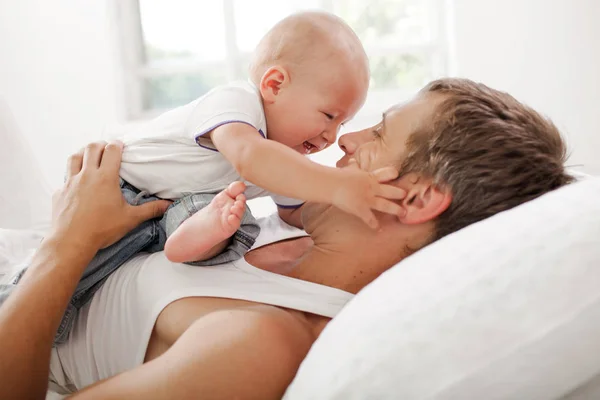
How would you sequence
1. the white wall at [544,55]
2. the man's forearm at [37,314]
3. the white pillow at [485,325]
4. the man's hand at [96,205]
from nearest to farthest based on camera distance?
the white pillow at [485,325] → the man's forearm at [37,314] → the man's hand at [96,205] → the white wall at [544,55]

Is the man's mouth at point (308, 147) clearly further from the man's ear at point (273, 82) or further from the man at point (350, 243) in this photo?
the man at point (350, 243)

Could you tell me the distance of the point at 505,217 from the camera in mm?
858

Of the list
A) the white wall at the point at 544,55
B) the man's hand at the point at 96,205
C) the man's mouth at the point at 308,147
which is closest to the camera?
the man's hand at the point at 96,205

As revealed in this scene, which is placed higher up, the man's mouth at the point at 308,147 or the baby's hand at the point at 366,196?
the baby's hand at the point at 366,196

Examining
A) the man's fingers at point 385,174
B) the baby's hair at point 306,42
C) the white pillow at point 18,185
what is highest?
the baby's hair at point 306,42

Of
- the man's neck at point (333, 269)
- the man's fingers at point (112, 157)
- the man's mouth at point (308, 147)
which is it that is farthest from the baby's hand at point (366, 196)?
the man's fingers at point (112, 157)

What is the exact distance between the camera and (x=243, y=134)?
46.7 inches

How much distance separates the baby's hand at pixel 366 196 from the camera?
1030 millimetres

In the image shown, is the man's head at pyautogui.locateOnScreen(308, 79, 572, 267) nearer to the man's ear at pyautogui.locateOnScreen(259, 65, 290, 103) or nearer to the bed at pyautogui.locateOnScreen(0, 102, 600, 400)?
the bed at pyautogui.locateOnScreen(0, 102, 600, 400)

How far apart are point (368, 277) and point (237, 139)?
366mm

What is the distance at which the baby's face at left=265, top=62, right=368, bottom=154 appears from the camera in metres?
1.35

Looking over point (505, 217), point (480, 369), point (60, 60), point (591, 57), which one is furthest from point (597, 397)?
point (60, 60)

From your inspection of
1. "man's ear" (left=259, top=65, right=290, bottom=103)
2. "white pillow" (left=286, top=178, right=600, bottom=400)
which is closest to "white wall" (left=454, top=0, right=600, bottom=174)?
"man's ear" (left=259, top=65, right=290, bottom=103)

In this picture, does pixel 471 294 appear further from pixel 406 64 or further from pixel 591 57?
pixel 406 64
